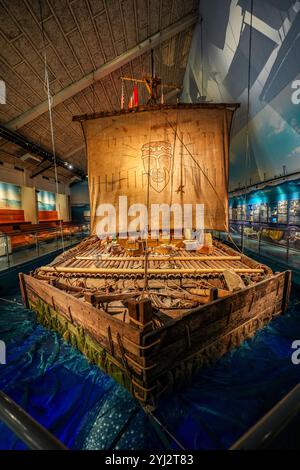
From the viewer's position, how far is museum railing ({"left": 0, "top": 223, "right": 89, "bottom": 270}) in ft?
23.0

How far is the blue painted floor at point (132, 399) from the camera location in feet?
8.13

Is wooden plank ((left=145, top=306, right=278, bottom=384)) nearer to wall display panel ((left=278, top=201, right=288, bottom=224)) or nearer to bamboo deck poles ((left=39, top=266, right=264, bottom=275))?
bamboo deck poles ((left=39, top=266, right=264, bottom=275))

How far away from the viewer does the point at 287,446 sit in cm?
79

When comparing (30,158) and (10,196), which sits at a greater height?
(30,158)

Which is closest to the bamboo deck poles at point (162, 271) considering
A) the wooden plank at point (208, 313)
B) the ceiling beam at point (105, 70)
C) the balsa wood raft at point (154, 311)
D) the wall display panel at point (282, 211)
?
the balsa wood raft at point (154, 311)

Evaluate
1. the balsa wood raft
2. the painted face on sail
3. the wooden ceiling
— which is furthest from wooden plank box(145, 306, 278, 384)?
the wooden ceiling

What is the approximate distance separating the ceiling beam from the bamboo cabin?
3637 mm

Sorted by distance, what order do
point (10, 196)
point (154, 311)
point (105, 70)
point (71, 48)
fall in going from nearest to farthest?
point (154, 311), point (71, 48), point (105, 70), point (10, 196)

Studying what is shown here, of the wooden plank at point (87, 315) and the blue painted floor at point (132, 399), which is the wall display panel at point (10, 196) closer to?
the wooden plank at point (87, 315)

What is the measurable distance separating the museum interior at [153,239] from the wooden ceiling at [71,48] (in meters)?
0.06

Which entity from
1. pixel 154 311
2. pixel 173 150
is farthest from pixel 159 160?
pixel 154 311

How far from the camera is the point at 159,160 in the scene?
22.1 ft

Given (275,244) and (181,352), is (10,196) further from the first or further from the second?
(275,244)

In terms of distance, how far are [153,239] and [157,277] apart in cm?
263
